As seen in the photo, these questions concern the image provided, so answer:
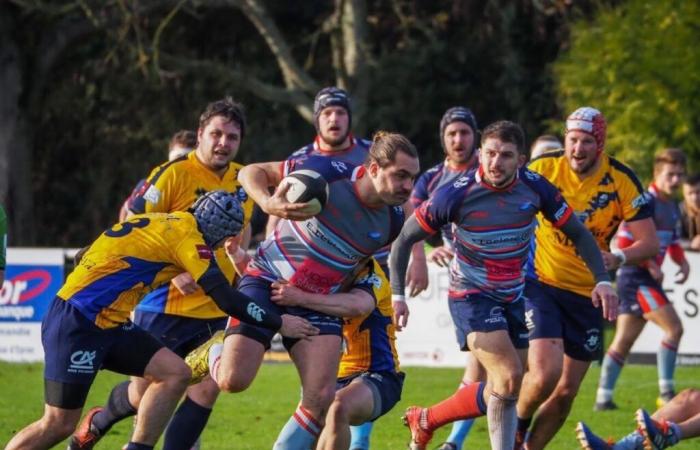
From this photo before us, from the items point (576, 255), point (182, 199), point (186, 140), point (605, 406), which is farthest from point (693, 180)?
point (182, 199)

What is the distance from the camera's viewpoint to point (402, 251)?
28.3 ft

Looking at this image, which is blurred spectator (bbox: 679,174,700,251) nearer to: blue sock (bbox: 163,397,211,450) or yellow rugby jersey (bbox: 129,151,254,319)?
yellow rugby jersey (bbox: 129,151,254,319)

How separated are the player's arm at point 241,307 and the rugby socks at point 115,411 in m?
1.50

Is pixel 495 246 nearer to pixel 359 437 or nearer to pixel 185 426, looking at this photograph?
pixel 359 437

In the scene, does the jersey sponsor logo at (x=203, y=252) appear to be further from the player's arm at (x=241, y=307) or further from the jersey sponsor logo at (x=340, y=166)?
the jersey sponsor logo at (x=340, y=166)

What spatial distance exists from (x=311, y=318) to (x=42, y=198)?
20369 millimetres

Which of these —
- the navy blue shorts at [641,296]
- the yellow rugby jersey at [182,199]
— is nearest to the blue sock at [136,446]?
the yellow rugby jersey at [182,199]

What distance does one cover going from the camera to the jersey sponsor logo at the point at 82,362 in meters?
7.66

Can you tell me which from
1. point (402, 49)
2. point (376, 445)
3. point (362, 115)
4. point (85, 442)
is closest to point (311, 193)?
point (85, 442)

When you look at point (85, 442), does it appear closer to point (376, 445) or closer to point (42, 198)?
point (376, 445)

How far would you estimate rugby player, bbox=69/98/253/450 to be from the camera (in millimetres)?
8836

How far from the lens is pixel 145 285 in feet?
25.6

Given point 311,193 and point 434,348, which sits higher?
point 311,193

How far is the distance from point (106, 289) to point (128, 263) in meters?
0.18
